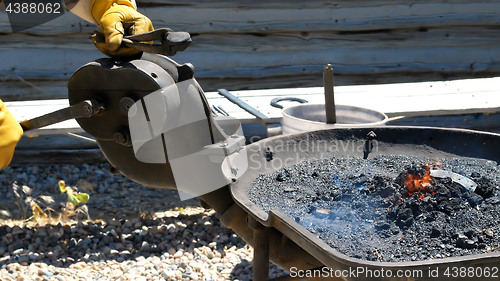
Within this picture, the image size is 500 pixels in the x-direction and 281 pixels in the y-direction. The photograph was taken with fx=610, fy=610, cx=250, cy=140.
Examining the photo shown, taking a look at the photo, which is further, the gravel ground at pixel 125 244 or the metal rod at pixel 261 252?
the gravel ground at pixel 125 244

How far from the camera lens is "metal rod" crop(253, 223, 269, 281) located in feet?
5.60

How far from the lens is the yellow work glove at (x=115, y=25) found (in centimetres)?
188

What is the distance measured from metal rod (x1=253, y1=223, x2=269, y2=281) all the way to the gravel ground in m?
1.41

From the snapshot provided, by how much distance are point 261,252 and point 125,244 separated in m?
1.87

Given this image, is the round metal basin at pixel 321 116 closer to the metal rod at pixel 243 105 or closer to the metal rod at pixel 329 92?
the metal rod at pixel 329 92

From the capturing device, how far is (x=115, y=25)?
1.93 meters

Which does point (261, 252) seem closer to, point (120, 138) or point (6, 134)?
point (120, 138)

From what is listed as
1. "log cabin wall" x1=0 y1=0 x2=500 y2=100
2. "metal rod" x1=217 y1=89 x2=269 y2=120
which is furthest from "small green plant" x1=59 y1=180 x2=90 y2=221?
"log cabin wall" x1=0 y1=0 x2=500 y2=100

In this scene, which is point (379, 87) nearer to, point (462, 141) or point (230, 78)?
A: point (230, 78)

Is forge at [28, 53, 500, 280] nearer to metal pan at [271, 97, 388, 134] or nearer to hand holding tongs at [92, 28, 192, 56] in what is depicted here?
hand holding tongs at [92, 28, 192, 56]

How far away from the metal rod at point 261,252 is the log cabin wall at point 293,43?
3.22 metres

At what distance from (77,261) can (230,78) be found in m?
2.17

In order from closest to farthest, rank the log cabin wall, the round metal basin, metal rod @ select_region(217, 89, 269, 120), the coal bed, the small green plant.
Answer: the coal bed, the round metal basin, metal rod @ select_region(217, 89, 269, 120), the small green plant, the log cabin wall

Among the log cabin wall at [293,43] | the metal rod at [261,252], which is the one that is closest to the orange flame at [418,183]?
the metal rod at [261,252]
